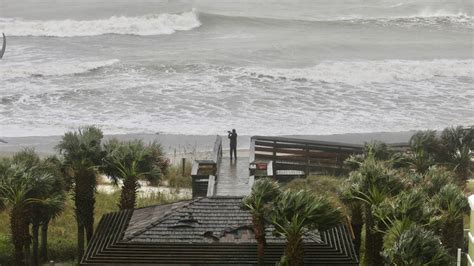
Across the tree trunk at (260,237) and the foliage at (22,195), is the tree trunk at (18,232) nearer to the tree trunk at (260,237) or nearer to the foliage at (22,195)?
the foliage at (22,195)

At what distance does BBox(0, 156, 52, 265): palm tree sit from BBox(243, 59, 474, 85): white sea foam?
32657 mm

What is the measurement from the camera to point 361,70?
2324 inches

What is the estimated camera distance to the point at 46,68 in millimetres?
56594

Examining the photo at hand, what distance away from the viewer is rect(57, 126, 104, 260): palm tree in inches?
1006

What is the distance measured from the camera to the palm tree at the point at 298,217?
21.3 meters

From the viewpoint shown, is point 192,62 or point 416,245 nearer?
point 416,245

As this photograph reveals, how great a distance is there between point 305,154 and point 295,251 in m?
12.9

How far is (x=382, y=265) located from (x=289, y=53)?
40637mm

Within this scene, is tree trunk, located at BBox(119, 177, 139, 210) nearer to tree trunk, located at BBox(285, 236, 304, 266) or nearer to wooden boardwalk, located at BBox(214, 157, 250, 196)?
wooden boardwalk, located at BBox(214, 157, 250, 196)

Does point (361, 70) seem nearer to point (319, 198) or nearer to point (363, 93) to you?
point (363, 93)

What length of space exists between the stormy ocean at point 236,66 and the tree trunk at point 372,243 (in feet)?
65.4

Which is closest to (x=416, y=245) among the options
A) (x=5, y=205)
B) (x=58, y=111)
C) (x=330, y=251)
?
(x=330, y=251)

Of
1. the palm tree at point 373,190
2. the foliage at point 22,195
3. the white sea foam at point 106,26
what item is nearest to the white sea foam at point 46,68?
the white sea foam at point 106,26

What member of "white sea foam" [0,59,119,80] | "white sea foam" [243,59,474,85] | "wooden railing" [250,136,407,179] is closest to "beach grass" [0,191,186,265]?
"wooden railing" [250,136,407,179]
